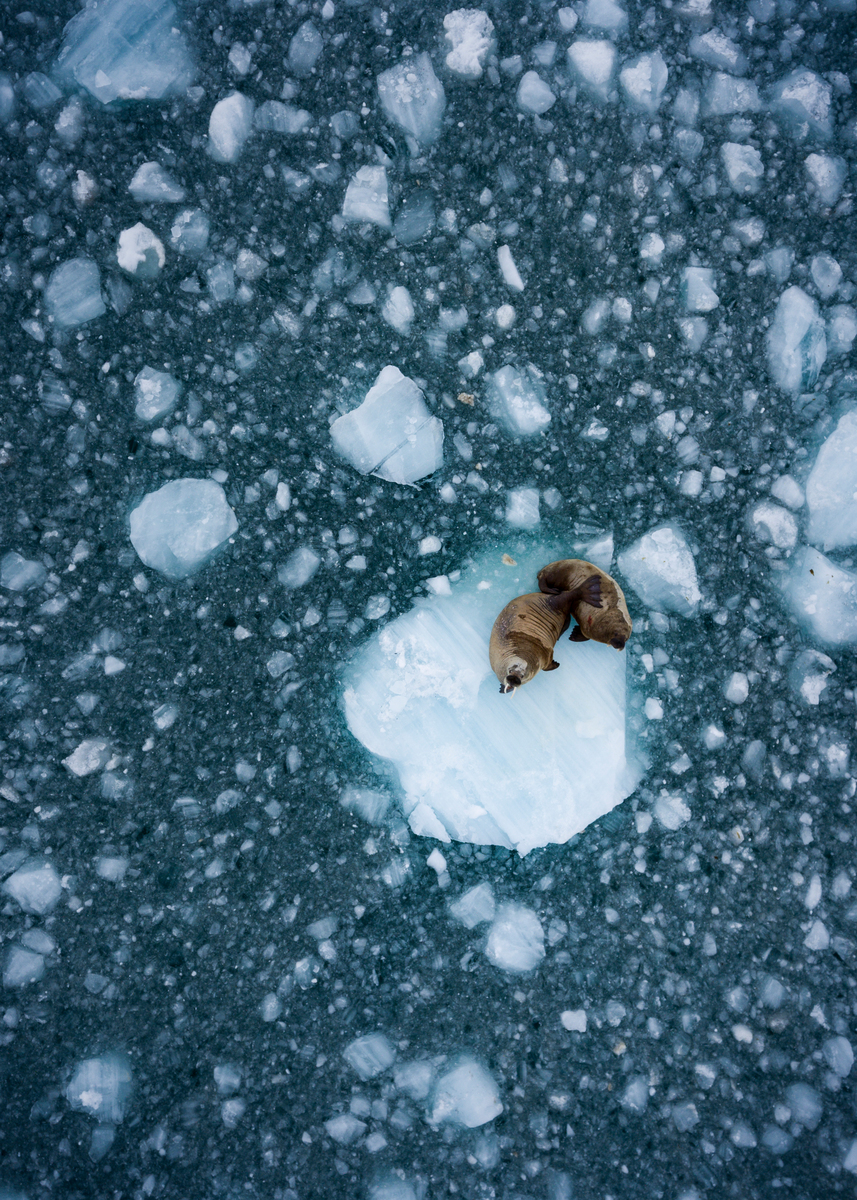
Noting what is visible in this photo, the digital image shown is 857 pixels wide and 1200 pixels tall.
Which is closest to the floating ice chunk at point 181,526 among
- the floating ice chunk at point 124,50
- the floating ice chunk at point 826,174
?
the floating ice chunk at point 124,50

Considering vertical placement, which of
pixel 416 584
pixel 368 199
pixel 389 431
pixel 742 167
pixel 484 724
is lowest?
pixel 484 724

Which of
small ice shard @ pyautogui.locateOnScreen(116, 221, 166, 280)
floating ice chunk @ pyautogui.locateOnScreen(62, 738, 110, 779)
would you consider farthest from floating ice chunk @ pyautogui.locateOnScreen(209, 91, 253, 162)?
floating ice chunk @ pyautogui.locateOnScreen(62, 738, 110, 779)

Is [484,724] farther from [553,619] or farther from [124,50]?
[124,50]

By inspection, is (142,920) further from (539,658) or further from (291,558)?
(539,658)

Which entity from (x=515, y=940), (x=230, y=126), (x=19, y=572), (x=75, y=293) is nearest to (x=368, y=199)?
(x=230, y=126)

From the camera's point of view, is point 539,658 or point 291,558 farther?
point 291,558

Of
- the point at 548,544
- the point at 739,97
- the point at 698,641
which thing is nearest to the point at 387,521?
the point at 548,544

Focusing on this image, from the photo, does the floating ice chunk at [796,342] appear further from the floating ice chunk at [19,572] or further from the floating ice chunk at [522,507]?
the floating ice chunk at [19,572]
